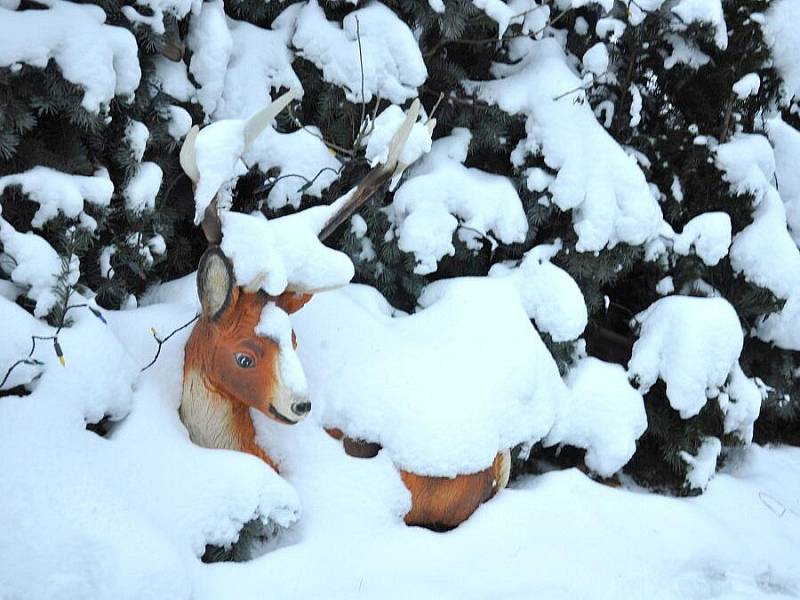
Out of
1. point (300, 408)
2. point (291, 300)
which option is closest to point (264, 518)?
point (300, 408)

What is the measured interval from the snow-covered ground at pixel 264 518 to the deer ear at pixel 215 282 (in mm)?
407

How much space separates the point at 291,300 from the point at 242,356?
0.30 m

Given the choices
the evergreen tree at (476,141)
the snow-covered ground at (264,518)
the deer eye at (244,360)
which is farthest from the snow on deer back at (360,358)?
the evergreen tree at (476,141)

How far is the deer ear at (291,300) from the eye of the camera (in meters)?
3.09

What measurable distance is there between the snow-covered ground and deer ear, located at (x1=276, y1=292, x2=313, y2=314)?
457mm

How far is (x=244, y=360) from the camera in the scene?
2990mm

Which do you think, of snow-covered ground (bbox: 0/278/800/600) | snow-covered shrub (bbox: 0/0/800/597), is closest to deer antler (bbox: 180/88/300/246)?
snow-covered shrub (bbox: 0/0/800/597)

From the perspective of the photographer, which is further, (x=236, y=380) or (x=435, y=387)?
(x=435, y=387)

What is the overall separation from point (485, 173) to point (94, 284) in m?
2.15

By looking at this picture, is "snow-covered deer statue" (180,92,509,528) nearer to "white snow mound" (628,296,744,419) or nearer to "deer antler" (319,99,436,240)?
"deer antler" (319,99,436,240)

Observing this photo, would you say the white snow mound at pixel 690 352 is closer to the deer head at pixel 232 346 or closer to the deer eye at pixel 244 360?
the deer head at pixel 232 346

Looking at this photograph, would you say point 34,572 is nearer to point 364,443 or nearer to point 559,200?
point 364,443

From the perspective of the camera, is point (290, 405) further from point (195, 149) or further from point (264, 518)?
point (195, 149)

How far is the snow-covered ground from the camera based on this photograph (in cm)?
248
